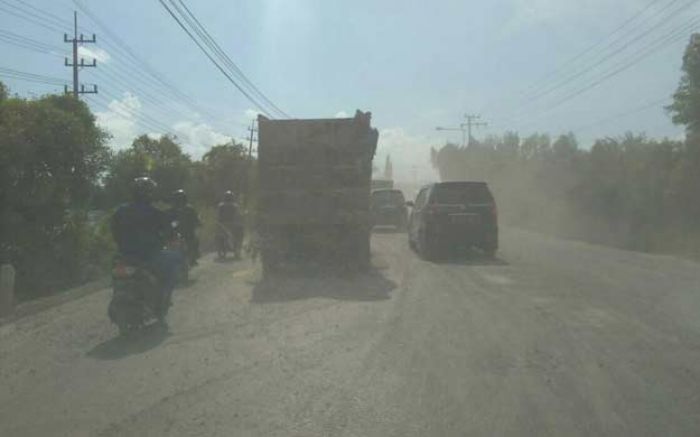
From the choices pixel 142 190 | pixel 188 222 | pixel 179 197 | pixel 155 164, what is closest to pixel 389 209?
pixel 155 164

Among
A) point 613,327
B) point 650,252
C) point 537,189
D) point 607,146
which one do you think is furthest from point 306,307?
point 537,189

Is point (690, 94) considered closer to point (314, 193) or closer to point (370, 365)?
point (314, 193)

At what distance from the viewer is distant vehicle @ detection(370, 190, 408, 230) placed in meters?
33.0

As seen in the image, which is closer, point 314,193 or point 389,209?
point 314,193

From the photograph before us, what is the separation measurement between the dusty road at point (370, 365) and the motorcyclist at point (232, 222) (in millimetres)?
6774

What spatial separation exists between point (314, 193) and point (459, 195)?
4820 millimetres

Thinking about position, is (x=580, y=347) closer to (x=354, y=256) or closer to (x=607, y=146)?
(x=354, y=256)

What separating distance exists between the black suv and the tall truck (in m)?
3.10

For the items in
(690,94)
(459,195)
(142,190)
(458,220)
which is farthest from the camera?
(690,94)

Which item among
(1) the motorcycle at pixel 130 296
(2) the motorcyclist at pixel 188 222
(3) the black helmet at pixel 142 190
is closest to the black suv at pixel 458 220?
(2) the motorcyclist at pixel 188 222

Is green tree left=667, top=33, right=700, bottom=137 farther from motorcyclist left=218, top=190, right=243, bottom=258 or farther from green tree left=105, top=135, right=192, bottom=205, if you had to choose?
green tree left=105, top=135, right=192, bottom=205

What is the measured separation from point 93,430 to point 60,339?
390cm

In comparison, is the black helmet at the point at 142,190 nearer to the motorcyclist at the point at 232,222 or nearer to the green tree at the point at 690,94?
the motorcyclist at the point at 232,222

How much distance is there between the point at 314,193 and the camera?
15.8 meters
